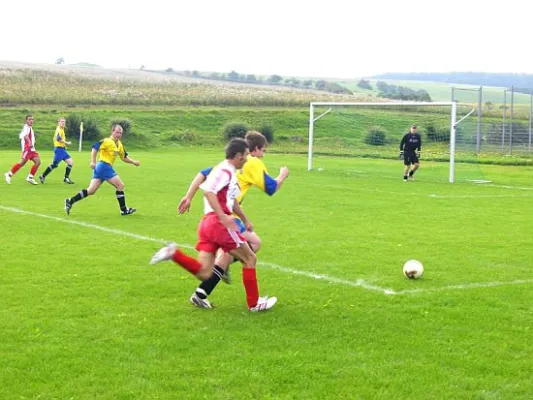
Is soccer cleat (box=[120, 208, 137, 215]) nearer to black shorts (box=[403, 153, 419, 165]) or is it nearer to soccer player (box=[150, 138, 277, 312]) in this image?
soccer player (box=[150, 138, 277, 312])

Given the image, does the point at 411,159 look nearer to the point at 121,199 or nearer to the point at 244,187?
the point at 121,199

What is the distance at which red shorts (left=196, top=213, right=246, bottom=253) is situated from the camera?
7863mm

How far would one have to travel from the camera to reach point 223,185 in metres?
7.78

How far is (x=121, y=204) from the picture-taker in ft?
52.1

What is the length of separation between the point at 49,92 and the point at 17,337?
66.1 meters

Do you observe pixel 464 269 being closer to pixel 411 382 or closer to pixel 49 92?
pixel 411 382

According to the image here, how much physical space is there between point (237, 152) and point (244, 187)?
47.1 inches

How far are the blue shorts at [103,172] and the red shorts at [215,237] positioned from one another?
8.72 meters

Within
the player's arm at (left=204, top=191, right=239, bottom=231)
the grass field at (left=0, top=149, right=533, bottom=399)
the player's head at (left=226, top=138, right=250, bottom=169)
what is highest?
→ the player's head at (left=226, top=138, right=250, bottom=169)

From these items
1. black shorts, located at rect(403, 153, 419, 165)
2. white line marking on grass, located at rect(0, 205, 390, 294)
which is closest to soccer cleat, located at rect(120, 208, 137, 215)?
white line marking on grass, located at rect(0, 205, 390, 294)

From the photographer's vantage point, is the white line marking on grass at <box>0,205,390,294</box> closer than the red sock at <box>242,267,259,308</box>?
No

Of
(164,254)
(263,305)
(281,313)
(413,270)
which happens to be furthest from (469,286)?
(164,254)

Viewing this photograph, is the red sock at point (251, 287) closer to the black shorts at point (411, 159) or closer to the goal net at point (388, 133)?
the black shorts at point (411, 159)

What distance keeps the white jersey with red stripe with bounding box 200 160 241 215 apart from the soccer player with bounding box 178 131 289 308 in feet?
1.47
